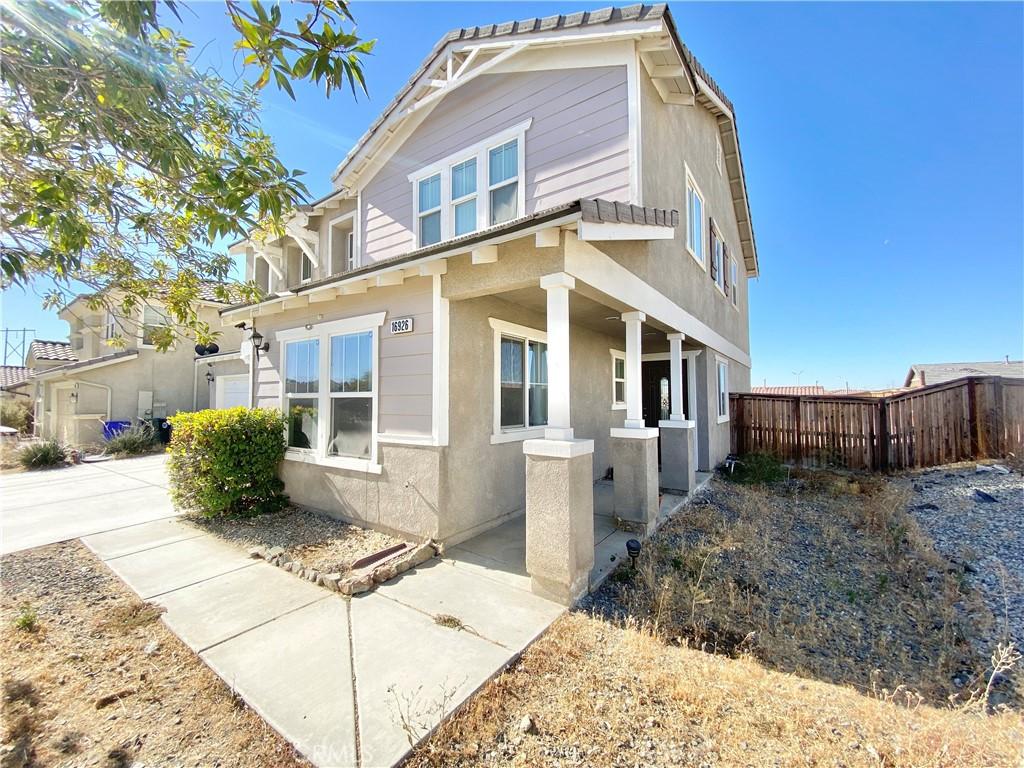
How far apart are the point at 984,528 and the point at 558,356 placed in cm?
730

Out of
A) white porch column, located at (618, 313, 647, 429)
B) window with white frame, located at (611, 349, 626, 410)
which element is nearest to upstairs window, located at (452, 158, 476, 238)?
white porch column, located at (618, 313, 647, 429)

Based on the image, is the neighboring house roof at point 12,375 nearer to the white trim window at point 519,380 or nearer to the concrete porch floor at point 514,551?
the white trim window at point 519,380

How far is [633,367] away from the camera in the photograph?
579 centimetres

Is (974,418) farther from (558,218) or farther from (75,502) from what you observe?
(75,502)

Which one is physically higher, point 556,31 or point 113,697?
point 556,31

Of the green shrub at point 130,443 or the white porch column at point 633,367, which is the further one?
the green shrub at point 130,443

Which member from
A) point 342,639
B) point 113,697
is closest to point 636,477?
point 342,639

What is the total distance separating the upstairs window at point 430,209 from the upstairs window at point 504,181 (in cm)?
115

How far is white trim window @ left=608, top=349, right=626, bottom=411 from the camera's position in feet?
32.1

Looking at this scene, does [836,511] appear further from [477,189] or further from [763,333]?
[763,333]

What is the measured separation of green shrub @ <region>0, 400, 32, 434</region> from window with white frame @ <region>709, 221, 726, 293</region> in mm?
31520

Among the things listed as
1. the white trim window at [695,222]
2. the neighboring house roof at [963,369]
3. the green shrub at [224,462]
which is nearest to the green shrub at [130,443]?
the green shrub at [224,462]

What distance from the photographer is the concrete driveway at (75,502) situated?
6215mm

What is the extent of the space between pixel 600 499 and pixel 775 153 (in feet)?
48.5
